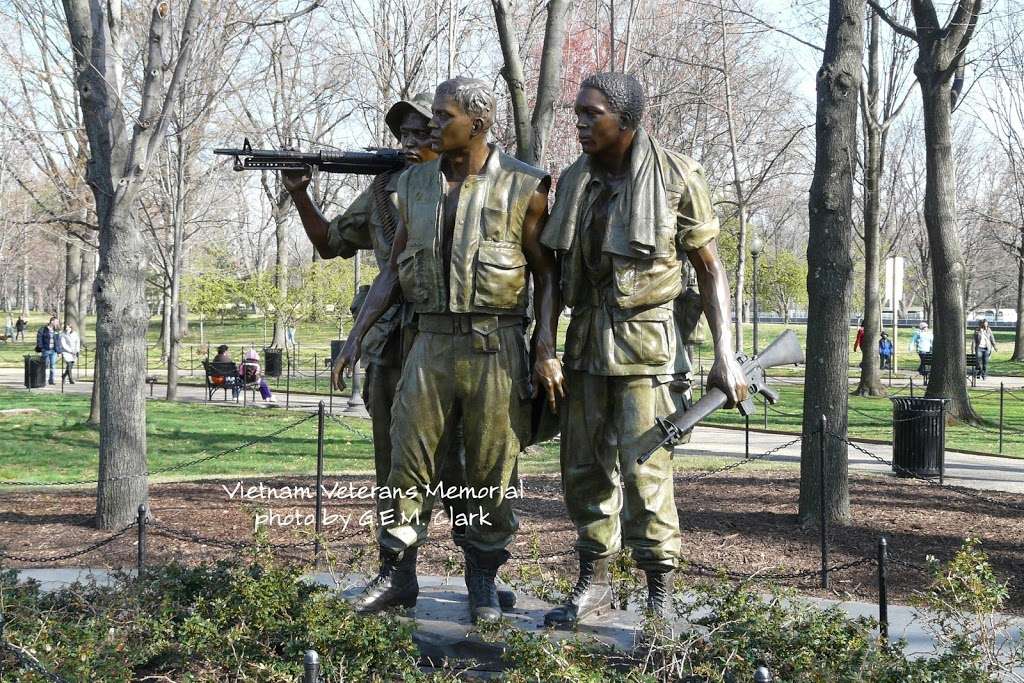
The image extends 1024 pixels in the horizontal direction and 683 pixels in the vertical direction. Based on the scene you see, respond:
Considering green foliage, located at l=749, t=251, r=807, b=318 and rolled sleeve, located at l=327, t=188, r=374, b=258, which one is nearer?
rolled sleeve, located at l=327, t=188, r=374, b=258

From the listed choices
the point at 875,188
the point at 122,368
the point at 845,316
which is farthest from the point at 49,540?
the point at 875,188

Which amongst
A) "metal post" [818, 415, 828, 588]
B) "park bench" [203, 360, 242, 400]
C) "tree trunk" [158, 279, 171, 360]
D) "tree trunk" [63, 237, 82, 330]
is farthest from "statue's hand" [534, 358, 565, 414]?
"tree trunk" [63, 237, 82, 330]

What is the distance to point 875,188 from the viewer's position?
71.3ft

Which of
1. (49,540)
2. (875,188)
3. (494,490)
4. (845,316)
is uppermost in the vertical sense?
(875,188)

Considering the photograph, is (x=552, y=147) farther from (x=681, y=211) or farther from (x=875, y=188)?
(x=681, y=211)

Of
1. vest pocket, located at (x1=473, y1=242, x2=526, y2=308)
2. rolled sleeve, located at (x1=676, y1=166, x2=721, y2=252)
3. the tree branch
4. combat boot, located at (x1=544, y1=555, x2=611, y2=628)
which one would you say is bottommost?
combat boot, located at (x1=544, y1=555, x2=611, y2=628)

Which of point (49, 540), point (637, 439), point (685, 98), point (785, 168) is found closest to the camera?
point (637, 439)

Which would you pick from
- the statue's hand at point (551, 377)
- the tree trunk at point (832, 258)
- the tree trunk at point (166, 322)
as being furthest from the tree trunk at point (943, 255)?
the tree trunk at point (166, 322)

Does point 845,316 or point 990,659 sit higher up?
point 845,316

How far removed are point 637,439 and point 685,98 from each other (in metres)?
22.3

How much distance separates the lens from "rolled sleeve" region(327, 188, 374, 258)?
5.50 metres

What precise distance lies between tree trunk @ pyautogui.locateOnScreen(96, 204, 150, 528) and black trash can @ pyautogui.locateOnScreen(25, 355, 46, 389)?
17132 mm

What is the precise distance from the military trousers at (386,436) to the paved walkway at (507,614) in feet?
1.34

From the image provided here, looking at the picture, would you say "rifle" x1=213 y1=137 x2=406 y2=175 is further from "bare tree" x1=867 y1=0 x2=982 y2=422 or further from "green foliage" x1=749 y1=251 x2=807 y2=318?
"green foliage" x1=749 y1=251 x2=807 y2=318
